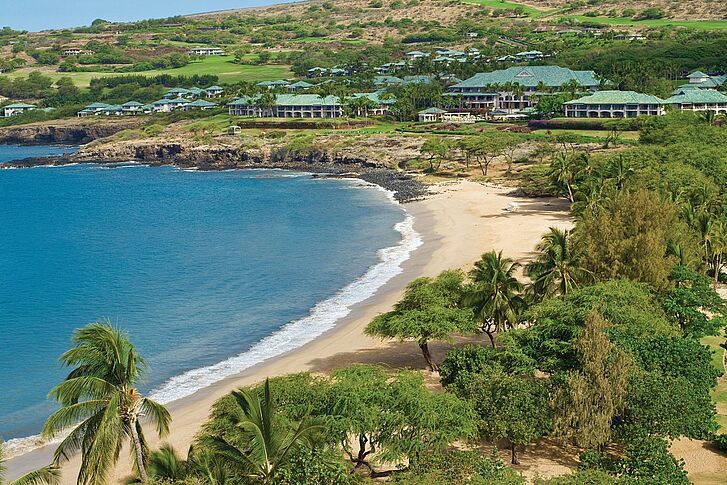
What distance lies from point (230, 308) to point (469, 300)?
1954 cm

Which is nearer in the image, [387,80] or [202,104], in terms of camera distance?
[202,104]

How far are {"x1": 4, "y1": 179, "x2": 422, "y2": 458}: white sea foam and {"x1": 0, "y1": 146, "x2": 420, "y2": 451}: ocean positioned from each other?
0.11 metres

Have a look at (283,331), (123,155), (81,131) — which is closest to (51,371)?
(283,331)

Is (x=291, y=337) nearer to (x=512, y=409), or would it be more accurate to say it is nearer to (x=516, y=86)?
(x=512, y=409)

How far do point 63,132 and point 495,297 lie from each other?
540 feet

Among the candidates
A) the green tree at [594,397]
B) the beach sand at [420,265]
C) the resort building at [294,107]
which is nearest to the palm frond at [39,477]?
the beach sand at [420,265]

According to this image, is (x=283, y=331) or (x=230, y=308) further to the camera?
(x=230, y=308)

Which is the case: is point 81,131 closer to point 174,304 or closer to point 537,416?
point 174,304

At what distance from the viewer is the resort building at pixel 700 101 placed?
120 m

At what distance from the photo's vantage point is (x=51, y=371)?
39906mm

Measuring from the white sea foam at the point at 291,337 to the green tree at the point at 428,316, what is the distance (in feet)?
24.9

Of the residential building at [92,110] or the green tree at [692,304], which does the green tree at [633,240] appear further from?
the residential building at [92,110]

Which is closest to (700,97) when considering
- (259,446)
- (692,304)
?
(692,304)

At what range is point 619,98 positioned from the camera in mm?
122938
